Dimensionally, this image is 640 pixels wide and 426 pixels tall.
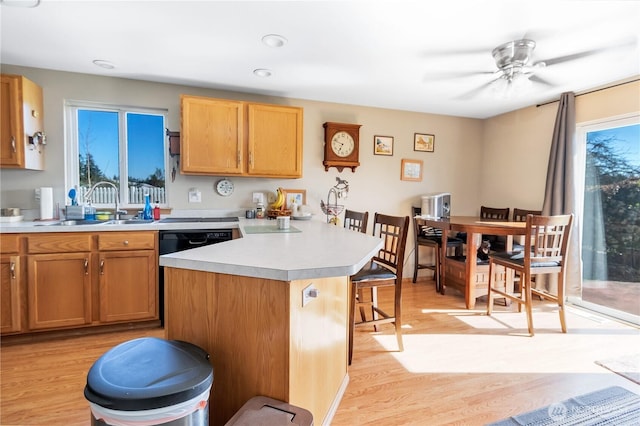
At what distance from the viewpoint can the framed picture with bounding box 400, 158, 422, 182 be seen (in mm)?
4227

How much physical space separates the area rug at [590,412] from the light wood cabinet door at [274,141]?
106 inches

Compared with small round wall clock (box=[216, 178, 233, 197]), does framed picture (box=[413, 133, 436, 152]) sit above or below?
above

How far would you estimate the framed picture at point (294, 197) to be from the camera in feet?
12.2

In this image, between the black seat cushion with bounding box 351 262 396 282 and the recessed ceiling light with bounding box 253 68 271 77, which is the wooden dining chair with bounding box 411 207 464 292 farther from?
the recessed ceiling light with bounding box 253 68 271 77

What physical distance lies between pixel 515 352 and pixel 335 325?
5.46 feet

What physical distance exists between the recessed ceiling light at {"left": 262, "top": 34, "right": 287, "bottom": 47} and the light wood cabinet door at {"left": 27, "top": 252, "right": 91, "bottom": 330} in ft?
7.21

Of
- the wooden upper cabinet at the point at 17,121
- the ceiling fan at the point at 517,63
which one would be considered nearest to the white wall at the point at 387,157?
the wooden upper cabinet at the point at 17,121

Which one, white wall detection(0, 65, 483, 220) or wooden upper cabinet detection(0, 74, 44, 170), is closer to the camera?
wooden upper cabinet detection(0, 74, 44, 170)

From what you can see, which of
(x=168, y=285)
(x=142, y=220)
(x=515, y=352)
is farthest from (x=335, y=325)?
(x=142, y=220)

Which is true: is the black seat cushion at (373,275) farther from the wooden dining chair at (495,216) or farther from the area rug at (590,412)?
the wooden dining chair at (495,216)

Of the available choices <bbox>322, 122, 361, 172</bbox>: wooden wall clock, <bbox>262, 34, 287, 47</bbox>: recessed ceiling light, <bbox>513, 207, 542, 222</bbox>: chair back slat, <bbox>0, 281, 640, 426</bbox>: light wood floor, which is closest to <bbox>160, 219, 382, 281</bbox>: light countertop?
<bbox>0, 281, 640, 426</bbox>: light wood floor

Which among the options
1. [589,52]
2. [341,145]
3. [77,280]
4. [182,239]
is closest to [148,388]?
[182,239]

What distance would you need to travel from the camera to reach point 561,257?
9.02ft

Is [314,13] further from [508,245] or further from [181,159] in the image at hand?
[508,245]
